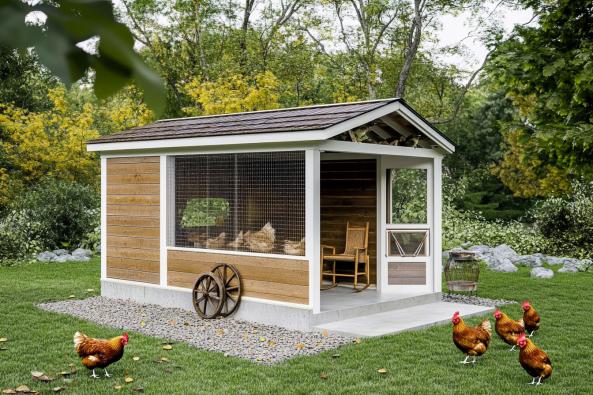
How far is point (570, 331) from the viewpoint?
7.52m

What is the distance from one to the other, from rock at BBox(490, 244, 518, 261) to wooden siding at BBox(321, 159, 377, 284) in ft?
17.4

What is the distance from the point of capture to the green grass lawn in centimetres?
532

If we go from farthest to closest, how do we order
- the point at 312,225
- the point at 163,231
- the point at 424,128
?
the point at 163,231, the point at 424,128, the point at 312,225

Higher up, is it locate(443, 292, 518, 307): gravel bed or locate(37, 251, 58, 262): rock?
locate(37, 251, 58, 262): rock

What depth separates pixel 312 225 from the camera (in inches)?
297

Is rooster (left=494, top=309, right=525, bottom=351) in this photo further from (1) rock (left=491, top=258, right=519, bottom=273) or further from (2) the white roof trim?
(1) rock (left=491, top=258, right=519, bottom=273)

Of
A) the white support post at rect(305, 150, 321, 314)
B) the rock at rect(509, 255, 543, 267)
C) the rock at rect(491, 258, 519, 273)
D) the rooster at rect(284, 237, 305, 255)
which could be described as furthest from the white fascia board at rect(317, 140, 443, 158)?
the rock at rect(509, 255, 543, 267)

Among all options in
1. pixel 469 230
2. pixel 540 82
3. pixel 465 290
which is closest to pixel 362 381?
pixel 465 290

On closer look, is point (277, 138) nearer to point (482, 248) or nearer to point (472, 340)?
point (472, 340)

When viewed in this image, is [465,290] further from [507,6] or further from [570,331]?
[507,6]

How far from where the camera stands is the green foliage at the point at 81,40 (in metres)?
0.81

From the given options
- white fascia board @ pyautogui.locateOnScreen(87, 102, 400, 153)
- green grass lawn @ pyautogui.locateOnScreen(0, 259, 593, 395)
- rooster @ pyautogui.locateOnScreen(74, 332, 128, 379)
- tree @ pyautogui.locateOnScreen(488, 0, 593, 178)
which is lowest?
green grass lawn @ pyautogui.locateOnScreen(0, 259, 593, 395)

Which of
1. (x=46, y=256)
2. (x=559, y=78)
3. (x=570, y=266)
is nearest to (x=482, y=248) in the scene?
(x=570, y=266)

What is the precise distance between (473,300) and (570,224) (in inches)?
264
